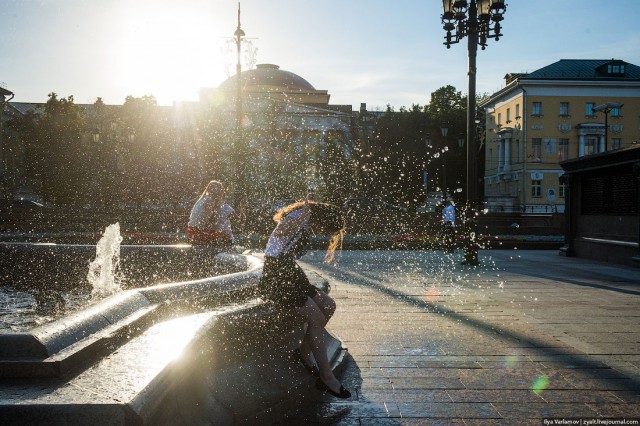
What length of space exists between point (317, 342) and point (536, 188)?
5413 centimetres

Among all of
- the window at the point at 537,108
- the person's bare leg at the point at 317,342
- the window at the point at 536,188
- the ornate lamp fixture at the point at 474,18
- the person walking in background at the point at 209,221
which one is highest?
the window at the point at 537,108

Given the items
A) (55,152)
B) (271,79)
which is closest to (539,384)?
(55,152)

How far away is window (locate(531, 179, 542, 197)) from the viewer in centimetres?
5355

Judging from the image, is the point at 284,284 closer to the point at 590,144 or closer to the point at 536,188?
the point at 536,188

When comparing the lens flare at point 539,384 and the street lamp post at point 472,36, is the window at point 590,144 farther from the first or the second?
the lens flare at point 539,384

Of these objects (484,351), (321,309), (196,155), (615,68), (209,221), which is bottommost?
(484,351)

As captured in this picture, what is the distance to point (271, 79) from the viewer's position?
217 feet

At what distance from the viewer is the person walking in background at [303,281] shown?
3865 mm

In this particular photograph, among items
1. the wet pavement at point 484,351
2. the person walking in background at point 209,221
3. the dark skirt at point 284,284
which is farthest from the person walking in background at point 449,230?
the dark skirt at point 284,284

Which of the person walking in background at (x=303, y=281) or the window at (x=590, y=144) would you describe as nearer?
the person walking in background at (x=303, y=281)

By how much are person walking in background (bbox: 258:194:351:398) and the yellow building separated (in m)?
49.5

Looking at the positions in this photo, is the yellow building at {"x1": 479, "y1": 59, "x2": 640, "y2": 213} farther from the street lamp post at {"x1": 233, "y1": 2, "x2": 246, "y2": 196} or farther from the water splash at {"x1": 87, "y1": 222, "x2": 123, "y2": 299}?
the water splash at {"x1": 87, "y1": 222, "x2": 123, "y2": 299}

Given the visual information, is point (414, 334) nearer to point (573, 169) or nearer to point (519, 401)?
point (519, 401)

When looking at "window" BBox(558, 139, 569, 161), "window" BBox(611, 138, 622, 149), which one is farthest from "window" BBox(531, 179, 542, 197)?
"window" BBox(611, 138, 622, 149)
